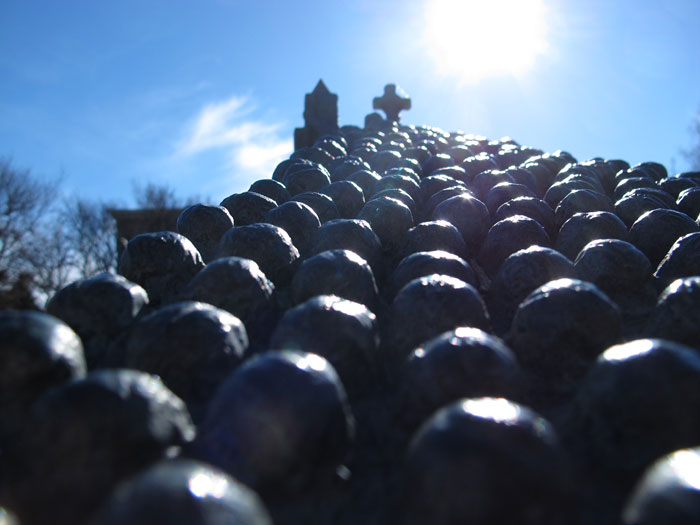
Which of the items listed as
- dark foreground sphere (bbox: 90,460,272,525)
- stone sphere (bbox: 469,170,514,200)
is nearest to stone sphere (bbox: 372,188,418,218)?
stone sphere (bbox: 469,170,514,200)

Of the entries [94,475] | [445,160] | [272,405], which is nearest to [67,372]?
[94,475]

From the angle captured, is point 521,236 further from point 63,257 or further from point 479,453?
point 63,257

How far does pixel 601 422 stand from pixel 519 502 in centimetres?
60

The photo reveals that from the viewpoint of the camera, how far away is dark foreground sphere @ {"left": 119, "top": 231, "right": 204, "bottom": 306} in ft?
11.0

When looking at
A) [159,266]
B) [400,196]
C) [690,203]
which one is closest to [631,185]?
[690,203]

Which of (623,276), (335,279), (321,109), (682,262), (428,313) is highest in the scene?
(321,109)

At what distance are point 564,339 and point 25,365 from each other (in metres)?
2.07

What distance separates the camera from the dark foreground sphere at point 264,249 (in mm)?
3420

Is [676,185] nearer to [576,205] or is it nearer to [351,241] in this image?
[576,205]

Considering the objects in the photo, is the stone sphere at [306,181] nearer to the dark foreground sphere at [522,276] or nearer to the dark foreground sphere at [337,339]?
the dark foreground sphere at [522,276]

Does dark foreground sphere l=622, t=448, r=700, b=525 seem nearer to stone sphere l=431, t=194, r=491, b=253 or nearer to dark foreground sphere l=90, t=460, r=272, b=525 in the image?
dark foreground sphere l=90, t=460, r=272, b=525

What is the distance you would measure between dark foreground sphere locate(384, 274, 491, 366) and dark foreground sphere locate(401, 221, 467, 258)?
108 cm

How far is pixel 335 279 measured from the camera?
2.90m

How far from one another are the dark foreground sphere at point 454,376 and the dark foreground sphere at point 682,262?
6.28ft
